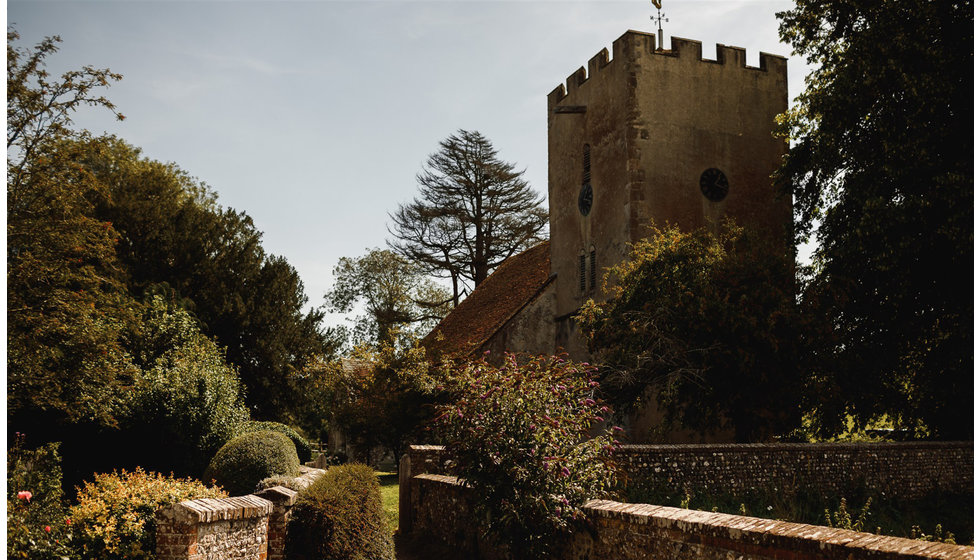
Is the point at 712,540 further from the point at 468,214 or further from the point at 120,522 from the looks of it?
the point at 468,214

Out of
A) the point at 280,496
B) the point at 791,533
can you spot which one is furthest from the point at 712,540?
the point at 280,496

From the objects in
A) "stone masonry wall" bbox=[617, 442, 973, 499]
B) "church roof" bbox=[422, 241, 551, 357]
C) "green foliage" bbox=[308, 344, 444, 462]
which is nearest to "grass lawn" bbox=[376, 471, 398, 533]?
"green foliage" bbox=[308, 344, 444, 462]

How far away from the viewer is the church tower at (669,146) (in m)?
21.0

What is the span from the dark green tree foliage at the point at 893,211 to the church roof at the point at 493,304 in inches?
422

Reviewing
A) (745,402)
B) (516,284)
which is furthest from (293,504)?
(516,284)

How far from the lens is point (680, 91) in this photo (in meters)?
21.6

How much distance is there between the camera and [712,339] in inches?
604

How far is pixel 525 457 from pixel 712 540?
103 inches

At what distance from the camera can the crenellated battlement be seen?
21.2 meters

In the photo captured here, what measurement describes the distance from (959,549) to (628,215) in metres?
16.1

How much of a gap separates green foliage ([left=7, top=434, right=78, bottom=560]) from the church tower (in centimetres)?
1460

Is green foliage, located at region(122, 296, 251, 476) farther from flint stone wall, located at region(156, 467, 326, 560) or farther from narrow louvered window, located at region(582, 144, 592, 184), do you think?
flint stone wall, located at region(156, 467, 326, 560)

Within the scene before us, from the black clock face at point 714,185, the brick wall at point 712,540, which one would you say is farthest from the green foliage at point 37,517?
the black clock face at point 714,185

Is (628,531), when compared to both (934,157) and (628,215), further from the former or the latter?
(628,215)
